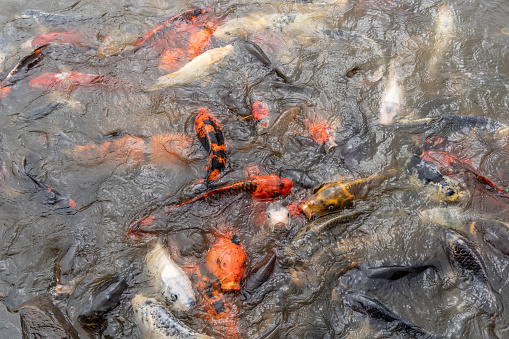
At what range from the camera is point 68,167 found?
524 centimetres

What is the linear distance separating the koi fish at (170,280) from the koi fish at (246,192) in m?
0.39

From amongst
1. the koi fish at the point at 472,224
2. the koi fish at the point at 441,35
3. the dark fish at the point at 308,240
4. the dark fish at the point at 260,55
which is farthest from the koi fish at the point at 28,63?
the koi fish at the point at 472,224

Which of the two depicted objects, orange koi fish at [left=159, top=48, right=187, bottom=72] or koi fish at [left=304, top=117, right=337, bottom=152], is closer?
koi fish at [left=304, top=117, right=337, bottom=152]

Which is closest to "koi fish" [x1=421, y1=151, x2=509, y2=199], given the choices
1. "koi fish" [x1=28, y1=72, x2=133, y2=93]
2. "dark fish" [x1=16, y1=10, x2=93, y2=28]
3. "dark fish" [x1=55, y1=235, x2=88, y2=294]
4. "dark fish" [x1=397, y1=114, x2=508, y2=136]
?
"dark fish" [x1=397, y1=114, x2=508, y2=136]

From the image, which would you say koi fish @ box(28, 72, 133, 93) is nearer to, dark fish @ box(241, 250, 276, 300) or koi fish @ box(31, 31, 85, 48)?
koi fish @ box(31, 31, 85, 48)

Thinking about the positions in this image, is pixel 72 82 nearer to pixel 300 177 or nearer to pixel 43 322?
pixel 43 322

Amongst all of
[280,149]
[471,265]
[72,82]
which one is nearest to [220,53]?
[280,149]

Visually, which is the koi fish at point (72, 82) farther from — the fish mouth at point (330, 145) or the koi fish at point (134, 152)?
the fish mouth at point (330, 145)

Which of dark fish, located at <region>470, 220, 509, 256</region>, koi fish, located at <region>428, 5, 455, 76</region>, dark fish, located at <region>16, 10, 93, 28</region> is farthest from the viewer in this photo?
dark fish, located at <region>16, 10, 93, 28</region>

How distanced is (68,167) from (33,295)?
189 centimetres

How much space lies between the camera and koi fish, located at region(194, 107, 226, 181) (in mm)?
5048

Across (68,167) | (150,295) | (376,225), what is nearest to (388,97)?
(376,225)

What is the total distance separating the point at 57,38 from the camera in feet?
23.1

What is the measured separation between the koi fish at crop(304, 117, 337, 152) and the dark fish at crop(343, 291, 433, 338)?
Result: 7.53 feet
